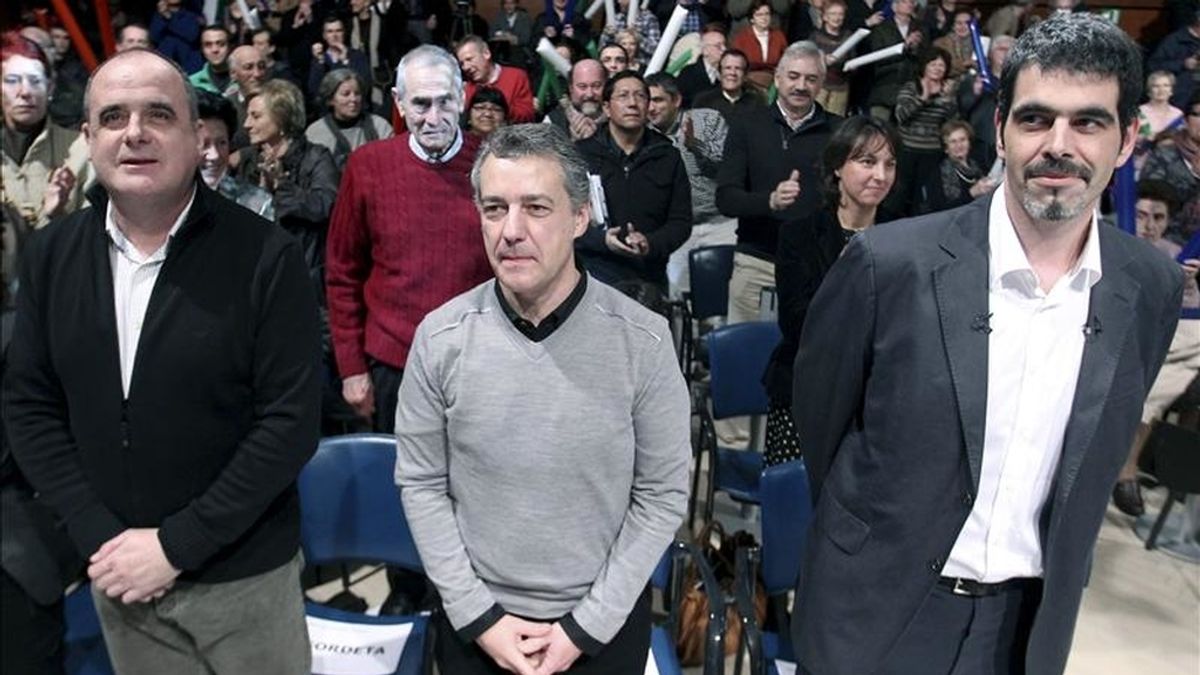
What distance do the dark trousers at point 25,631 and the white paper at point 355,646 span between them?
1.78 ft

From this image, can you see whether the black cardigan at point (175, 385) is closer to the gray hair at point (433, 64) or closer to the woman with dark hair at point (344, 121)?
the gray hair at point (433, 64)

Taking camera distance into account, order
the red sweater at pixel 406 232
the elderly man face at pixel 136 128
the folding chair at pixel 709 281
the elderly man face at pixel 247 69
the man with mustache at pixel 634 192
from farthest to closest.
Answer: the elderly man face at pixel 247 69
the folding chair at pixel 709 281
the man with mustache at pixel 634 192
the red sweater at pixel 406 232
the elderly man face at pixel 136 128

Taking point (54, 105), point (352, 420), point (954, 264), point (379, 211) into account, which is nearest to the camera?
point (954, 264)

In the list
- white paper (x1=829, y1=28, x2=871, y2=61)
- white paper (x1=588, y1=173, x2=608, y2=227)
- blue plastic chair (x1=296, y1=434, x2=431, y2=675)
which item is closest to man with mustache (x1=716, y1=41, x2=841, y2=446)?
white paper (x1=588, y1=173, x2=608, y2=227)

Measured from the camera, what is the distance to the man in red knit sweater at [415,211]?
2.26m

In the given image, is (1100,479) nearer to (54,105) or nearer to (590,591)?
(590,591)

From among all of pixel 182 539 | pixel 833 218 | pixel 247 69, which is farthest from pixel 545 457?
pixel 247 69

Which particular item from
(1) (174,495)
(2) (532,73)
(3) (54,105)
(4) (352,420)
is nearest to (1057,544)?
(1) (174,495)

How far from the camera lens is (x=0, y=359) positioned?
1.37m

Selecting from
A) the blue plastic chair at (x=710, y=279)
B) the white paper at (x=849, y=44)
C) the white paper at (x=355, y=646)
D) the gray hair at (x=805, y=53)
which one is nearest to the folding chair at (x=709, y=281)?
the blue plastic chair at (x=710, y=279)

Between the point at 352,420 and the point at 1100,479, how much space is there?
2206 millimetres

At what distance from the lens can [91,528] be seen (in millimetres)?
1438

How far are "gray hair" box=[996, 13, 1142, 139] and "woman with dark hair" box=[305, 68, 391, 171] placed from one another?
303cm

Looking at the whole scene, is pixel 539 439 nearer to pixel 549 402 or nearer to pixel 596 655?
pixel 549 402
